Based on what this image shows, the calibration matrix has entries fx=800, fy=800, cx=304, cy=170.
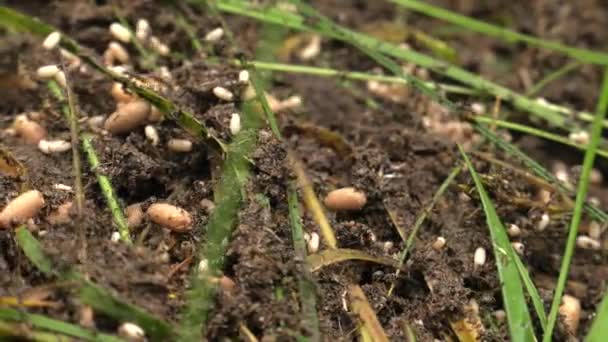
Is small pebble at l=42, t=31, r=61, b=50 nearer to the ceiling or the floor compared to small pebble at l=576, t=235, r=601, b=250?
nearer to the ceiling

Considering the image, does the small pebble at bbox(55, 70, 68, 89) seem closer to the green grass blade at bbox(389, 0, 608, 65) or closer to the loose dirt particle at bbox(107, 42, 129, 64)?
the loose dirt particle at bbox(107, 42, 129, 64)

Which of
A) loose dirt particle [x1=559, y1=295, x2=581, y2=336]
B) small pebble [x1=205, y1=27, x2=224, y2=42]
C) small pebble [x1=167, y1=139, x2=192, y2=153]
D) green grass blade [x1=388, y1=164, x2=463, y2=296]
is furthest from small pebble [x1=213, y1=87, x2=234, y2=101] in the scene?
loose dirt particle [x1=559, y1=295, x2=581, y2=336]

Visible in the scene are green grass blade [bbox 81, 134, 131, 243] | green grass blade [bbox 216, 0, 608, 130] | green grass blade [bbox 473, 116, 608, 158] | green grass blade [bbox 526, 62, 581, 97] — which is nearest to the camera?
green grass blade [bbox 81, 134, 131, 243]

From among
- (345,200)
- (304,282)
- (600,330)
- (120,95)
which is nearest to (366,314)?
(304,282)

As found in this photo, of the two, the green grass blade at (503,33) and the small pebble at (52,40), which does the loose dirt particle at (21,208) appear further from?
the green grass blade at (503,33)

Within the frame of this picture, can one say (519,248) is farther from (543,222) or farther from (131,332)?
(131,332)

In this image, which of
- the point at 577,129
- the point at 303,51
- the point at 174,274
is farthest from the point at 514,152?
the point at 174,274
